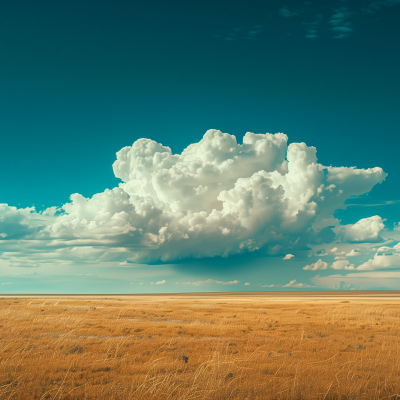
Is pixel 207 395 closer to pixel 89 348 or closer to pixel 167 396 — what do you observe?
pixel 167 396

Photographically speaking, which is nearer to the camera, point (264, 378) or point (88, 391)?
point (88, 391)

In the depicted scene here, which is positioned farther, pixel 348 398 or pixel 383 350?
pixel 383 350

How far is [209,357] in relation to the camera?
18078 millimetres

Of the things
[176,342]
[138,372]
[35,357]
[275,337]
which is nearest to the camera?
[138,372]

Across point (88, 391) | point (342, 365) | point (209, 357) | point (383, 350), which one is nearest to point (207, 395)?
point (88, 391)

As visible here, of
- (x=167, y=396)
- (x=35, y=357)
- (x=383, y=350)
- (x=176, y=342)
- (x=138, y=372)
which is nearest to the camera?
(x=167, y=396)

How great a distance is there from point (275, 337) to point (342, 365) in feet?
29.8

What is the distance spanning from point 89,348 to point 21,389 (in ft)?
27.1

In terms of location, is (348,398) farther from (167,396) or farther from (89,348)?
(89,348)

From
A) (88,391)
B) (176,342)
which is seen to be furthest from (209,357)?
(88,391)

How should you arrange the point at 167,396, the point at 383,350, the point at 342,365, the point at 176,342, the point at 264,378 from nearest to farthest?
1. the point at 167,396
2. the point at 264,378
3. the point at 342,365
4. the point at 383,350
5. the point at 176,342

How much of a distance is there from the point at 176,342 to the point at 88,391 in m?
11.4

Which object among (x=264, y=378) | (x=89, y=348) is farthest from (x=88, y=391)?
A: (x=89, y=348)

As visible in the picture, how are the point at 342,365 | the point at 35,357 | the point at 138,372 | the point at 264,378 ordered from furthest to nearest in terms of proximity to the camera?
the point at 35,357, the point at 342,365, the point at 138,372, the point at 264,378
